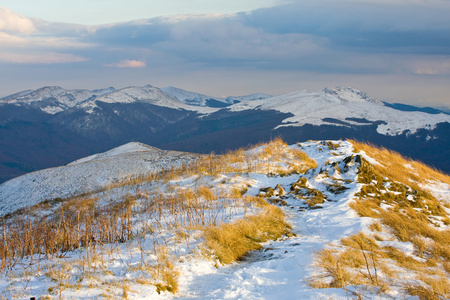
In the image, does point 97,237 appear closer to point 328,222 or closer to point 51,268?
point 51,268

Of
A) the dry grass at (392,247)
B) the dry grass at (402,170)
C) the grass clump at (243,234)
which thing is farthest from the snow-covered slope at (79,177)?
the grass clump at (243,234)

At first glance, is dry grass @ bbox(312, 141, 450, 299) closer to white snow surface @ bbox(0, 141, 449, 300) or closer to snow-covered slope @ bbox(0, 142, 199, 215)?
white snow surface @ bbox(0, 141, 449, 300)

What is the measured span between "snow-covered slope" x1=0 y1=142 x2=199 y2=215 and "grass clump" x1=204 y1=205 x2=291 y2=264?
28000 millimetres

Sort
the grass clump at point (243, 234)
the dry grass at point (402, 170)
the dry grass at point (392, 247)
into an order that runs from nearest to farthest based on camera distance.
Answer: the dry grass at point (392, 247) → the grass clump at point (243, 234) → the dry grass at point (402, 170)

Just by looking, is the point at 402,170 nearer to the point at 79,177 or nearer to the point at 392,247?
the point at 392,247

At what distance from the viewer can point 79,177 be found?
1617 inches

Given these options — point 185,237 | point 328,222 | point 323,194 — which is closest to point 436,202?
point 323,194

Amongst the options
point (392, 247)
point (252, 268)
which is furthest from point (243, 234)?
point (392, 247)

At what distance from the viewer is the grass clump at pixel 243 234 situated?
23.9 ft

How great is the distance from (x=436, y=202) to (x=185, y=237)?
445 inches

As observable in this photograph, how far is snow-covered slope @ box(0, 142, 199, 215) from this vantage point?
37094 mm

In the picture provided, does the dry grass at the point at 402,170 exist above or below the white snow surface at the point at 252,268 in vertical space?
below

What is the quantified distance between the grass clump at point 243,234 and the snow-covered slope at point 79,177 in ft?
91.9

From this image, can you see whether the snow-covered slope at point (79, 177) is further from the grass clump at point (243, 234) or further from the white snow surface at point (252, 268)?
the white snow surface at point (252, 268)
